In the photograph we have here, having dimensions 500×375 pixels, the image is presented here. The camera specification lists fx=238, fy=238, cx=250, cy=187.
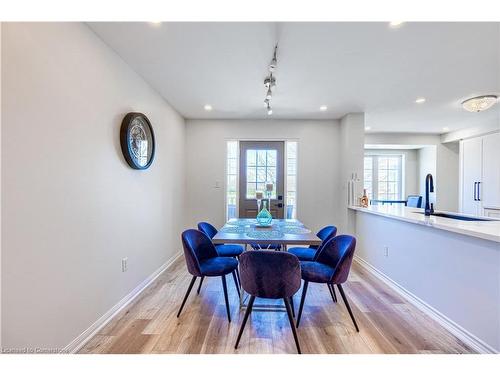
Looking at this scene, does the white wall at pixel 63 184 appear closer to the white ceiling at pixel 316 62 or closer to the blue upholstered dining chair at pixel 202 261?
the white ceiling at pixel 316 62

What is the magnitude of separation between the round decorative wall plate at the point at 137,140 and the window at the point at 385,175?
19.3 feet

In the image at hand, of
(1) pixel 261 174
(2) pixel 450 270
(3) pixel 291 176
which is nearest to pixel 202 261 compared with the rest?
(2) pixel 450 270

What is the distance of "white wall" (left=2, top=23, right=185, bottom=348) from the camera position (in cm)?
130

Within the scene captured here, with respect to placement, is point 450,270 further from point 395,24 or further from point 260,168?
point 260,168

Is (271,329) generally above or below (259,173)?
below

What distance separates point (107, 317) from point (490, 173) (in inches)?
249

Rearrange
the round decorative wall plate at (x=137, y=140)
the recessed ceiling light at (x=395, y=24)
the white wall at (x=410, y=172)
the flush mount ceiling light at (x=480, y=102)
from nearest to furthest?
the recessed ceiling light at (x=395, y=24) < the round decorative wall plate at (x=137, y=140) < the flush mount ceiling light at (x=480, y=102) < the white wall at (x=410, y=172)

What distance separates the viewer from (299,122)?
4.50m

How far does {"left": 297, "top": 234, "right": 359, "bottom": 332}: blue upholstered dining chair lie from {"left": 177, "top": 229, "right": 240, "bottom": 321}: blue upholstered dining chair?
2.23 ft

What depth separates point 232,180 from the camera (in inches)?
181

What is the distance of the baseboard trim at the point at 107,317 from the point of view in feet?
5.64

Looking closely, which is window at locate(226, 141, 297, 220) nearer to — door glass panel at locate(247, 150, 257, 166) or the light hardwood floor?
door glass panel at locate(247, 150, 257, 166)

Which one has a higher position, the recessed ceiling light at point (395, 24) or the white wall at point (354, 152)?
the recessed ceiling light at point (395, 24)

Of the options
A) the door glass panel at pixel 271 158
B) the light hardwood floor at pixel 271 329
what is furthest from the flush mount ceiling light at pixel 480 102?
the door glass panel at pixel 271 158
